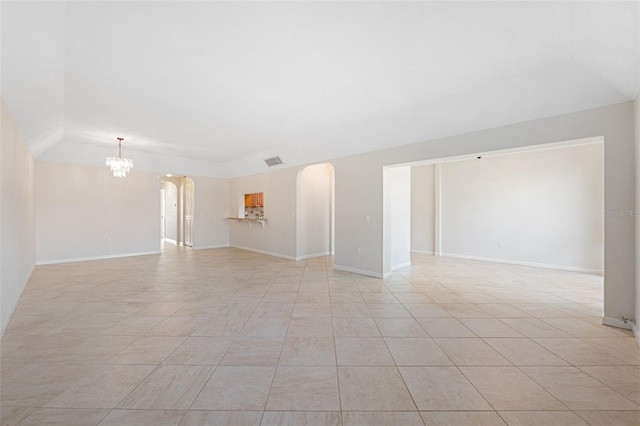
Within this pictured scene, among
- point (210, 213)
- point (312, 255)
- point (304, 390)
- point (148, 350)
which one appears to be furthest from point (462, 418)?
point (210, 213)

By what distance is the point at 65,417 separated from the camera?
1.74 m

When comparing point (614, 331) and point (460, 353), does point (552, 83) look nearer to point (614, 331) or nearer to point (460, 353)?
point (614, 331)

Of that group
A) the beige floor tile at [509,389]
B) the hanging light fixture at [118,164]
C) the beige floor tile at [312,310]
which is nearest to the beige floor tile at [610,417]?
the beige floor tile at [509,389]

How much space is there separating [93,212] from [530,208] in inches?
453

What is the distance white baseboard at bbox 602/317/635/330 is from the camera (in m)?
3.02

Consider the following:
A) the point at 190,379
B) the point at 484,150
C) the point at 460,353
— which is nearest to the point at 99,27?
the point at 190,379

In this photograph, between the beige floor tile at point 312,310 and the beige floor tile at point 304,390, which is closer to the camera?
the beige floor tile at point 304,390

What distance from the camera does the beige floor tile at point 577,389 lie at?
1858 mm

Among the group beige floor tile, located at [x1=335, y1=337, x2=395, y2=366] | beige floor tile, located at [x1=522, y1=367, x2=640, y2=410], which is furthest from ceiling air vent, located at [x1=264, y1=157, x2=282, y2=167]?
beige floor tile, located at [x1=522, y1=367, x2=640, y2=410]

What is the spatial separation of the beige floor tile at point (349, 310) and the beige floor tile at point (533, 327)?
5.71ft

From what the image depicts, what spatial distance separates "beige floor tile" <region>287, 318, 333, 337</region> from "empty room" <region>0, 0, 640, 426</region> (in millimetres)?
41

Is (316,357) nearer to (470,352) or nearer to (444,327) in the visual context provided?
(470,352)

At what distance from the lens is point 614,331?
9.82 feet

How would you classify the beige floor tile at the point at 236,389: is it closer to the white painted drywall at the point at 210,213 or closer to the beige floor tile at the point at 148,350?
the beige floor tile at the point at 148,350
